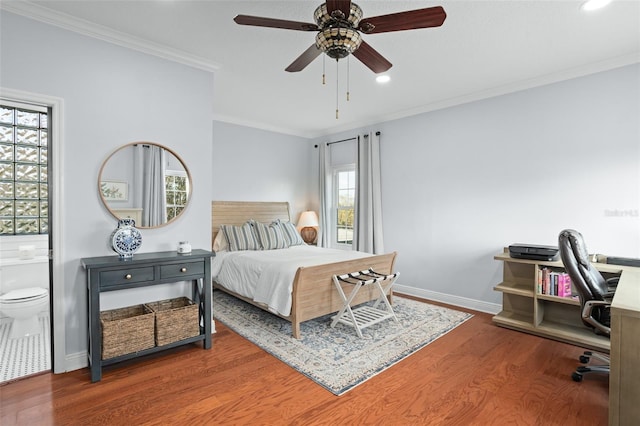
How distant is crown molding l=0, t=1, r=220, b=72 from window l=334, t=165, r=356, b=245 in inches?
118

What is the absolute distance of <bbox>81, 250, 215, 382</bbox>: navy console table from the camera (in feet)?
7.67

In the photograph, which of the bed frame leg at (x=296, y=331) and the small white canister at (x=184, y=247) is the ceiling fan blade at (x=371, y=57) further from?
the bed frame leg at (x=296, y=331)

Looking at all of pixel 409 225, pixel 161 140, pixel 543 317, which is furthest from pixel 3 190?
pixel 543 317

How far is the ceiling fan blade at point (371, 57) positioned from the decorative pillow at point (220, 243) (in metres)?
3.19

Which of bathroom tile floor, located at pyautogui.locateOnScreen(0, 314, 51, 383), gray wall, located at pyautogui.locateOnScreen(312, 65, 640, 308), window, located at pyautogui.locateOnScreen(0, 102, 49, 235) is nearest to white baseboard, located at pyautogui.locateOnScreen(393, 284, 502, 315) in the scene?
gray wall, located at pyautogui.locateOnScreen(312, 65, 640, 308)

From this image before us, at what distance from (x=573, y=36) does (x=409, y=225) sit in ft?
9.01

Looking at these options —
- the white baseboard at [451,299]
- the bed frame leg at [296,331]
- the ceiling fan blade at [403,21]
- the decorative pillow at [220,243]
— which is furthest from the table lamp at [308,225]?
the ceiling fan blade at [403,21]

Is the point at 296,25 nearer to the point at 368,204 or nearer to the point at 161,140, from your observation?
the point at 161,140

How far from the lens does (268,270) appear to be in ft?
11.5

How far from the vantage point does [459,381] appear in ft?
7.86

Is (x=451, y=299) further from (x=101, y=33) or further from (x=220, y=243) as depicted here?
(x=101, y=33)

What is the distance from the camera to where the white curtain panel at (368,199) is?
4.98 meters

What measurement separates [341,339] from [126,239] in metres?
2.09

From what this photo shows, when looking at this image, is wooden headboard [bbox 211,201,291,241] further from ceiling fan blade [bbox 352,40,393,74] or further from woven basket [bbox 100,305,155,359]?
ceiling fan blade [bbox 352,40,393,74]
